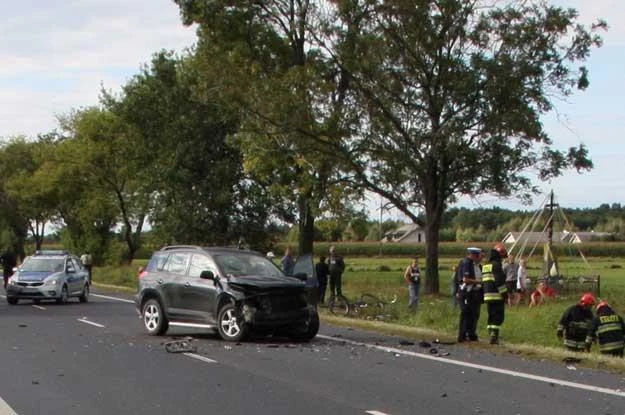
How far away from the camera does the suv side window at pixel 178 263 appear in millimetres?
19013

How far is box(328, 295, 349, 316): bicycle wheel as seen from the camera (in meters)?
27.2

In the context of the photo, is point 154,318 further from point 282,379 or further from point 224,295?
point 282,379

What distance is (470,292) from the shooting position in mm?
18172

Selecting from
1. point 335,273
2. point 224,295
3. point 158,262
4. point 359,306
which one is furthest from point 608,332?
point 335,273

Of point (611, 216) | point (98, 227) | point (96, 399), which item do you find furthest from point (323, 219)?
point (611, 216)

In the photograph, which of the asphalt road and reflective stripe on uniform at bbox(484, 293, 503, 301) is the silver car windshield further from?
reflective stripe on uniform at bbox(484, 293, 503, 301)

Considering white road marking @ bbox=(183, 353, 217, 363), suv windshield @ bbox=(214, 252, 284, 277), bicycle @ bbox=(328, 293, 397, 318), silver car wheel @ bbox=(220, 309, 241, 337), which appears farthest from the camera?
bicycle @ bbox=(328, 293, 397, 318)

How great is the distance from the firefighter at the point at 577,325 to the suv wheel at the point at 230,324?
225 inches

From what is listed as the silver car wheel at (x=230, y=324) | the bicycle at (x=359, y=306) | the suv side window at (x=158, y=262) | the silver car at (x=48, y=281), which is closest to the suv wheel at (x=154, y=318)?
the suv side window at (x=158, y=262)

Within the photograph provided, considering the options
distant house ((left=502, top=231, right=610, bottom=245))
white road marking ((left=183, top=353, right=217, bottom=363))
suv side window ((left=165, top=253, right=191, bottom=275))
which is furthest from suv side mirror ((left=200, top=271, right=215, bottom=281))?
distant house ((left=502, top=231, right=610, bottom=245))

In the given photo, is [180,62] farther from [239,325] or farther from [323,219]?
[239,325]

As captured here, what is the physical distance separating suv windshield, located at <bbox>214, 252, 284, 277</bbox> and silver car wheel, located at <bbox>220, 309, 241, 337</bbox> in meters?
0.77

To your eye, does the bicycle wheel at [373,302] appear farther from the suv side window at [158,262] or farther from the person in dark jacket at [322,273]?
the suv side window at [158,262]

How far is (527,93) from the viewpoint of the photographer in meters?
33.9
